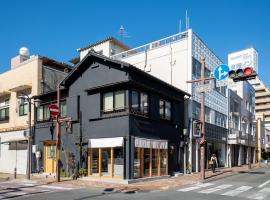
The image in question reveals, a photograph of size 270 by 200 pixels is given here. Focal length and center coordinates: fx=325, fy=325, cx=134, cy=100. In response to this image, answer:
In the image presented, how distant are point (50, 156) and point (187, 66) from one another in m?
13.3

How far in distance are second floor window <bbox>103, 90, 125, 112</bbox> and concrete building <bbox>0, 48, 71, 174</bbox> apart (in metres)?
8.05

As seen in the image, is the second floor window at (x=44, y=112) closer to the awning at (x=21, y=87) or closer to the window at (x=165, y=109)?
the awning at (x=21, y=87)

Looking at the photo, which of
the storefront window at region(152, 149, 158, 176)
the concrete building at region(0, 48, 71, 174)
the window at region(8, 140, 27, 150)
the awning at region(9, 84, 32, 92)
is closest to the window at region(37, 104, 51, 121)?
the concrete building at region(0, 48, 71, 174)

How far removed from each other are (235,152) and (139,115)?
25.8 meters

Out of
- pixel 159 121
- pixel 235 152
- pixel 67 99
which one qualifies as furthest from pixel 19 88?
pixel 235 152

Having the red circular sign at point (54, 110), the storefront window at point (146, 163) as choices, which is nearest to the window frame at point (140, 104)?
the storefront window at point (146, 163)

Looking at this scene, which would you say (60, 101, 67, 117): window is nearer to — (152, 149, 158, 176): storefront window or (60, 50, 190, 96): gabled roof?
(60, 50, 190, 96): gabled roof

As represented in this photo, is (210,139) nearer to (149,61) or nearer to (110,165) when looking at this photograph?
(149,61)

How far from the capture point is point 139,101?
2117cm

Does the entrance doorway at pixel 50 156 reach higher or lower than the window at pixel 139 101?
lower

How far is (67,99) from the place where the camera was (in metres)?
24.0

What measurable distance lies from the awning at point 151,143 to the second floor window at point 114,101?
2389 mm

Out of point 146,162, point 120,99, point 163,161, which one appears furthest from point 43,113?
point 163,161

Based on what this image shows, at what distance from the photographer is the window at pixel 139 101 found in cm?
2069
